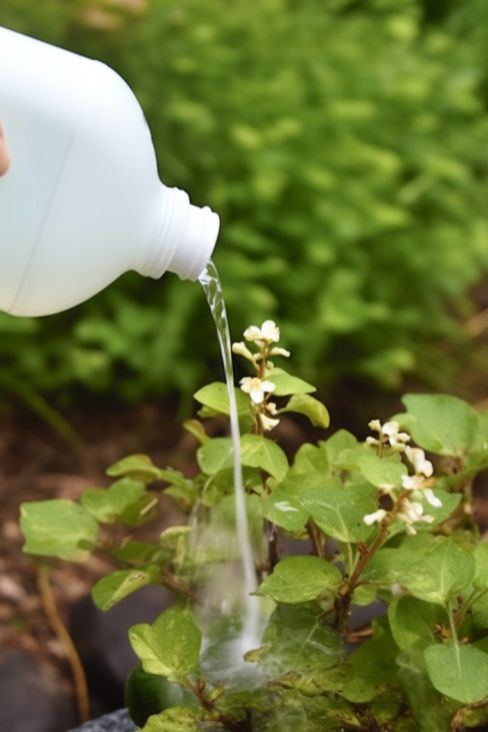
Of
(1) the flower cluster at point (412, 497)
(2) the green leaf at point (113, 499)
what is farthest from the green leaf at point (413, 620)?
(2) the green leaf at point (113, 499)

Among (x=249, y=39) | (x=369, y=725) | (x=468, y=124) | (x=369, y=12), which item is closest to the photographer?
(x=369, y=725)

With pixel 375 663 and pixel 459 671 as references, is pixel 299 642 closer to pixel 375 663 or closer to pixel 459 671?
pixel 375 663

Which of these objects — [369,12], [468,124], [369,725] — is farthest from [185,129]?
[369,725]

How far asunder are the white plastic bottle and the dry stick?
0.86 metres

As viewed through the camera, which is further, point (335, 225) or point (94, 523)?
point (335, 225)

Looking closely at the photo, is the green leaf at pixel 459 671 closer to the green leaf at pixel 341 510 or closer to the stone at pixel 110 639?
the green leaf at pixel 341 510

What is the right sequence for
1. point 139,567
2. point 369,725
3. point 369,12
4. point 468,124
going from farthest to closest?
point 369,12
point 468,124
point 139,567
point 369,725

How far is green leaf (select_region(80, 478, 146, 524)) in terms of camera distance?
4.11 feet

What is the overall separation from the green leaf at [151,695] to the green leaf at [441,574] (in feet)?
0.89

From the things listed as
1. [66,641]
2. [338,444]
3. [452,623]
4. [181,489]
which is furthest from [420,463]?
[66,641]

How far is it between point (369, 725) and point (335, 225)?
1721 mm

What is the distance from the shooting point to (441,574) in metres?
1.00

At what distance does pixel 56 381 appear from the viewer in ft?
8.72

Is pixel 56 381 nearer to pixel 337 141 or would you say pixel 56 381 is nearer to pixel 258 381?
pixel 337 141
